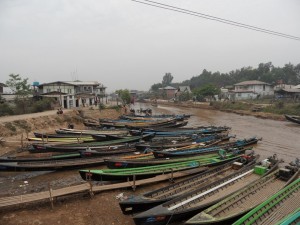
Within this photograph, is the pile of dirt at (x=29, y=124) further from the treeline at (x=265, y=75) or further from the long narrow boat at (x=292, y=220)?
the treeline at (x=265, y=75)

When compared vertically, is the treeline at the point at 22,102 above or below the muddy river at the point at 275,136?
above

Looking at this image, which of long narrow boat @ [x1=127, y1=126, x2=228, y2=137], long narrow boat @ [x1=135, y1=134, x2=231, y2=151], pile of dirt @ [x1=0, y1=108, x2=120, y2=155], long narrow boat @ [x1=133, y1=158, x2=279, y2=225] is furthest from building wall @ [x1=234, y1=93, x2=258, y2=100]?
long narrow boat @ [x1=133, y1=158, x2=279, y2=225]

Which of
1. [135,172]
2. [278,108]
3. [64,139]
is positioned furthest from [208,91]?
[135,172]

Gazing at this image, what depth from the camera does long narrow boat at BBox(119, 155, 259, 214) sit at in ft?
26.0

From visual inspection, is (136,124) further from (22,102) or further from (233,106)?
(233,106)

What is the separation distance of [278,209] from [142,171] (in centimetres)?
606

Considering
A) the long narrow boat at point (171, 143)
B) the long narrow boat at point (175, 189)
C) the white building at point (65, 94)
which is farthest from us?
the white building at point (65, 94)

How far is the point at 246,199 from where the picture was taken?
8633 mm

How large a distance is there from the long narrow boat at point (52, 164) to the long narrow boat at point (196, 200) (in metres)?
6.98

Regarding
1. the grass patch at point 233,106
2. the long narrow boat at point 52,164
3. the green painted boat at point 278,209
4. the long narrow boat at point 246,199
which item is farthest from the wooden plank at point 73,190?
the grass patch at point 233,106

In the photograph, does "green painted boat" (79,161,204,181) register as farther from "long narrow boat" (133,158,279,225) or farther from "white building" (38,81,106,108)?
"white building" (38,81,106,108)

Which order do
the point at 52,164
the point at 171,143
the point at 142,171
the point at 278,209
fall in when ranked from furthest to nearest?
the point at 171,143 → the point at 52,164 → the point at 142,171 → the point at 278,209

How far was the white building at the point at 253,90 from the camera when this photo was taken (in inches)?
2504

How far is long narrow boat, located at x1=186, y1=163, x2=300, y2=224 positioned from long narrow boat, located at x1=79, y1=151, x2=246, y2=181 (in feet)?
11.0
